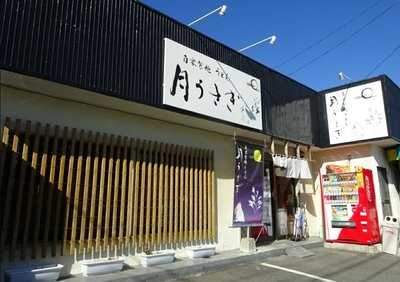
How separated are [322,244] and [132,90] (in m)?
8.22

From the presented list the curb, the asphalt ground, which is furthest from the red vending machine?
the curb

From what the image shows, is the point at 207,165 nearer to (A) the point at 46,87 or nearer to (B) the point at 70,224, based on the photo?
(B) the point at 70,224

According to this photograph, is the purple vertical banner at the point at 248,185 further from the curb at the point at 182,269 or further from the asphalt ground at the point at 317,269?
the asphalt ground at the point at 317,269

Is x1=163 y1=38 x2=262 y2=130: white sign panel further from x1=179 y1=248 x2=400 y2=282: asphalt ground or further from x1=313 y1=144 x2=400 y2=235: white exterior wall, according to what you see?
x1=313 y1=144 x2=400 y2=235: white exterior wall

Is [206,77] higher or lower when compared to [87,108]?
higher

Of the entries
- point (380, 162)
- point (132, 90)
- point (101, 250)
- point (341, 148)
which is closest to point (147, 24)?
point (132, 90)

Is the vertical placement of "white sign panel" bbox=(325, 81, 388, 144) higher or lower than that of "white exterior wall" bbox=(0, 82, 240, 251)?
higher

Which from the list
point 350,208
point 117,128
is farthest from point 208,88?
point 350,208

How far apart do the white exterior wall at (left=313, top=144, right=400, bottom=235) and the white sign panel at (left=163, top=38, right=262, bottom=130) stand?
15.1 ft

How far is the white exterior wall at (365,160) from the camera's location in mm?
12242

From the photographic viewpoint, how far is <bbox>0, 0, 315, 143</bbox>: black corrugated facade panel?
18.7 feet

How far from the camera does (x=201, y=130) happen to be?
9664 millimetres

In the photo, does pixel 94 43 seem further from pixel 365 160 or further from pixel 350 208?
pixel 365 160

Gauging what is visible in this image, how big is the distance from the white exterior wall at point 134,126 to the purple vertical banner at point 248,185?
0.72m
